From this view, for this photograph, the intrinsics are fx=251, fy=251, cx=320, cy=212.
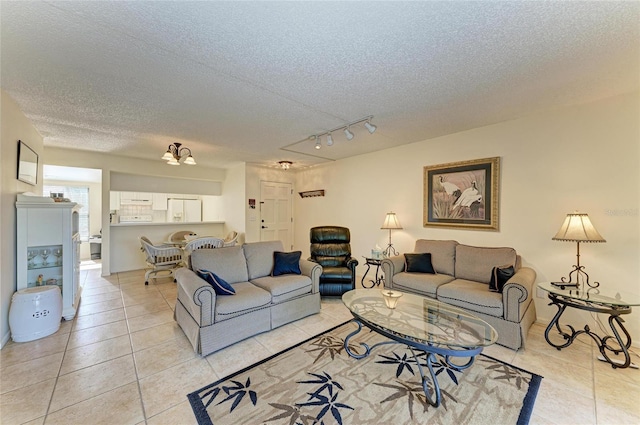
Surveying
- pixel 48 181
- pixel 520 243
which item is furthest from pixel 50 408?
pixel 48 181

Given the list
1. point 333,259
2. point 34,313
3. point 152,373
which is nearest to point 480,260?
Result: point 333,259

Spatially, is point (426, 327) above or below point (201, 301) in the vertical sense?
below

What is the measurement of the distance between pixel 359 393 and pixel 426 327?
74 cm

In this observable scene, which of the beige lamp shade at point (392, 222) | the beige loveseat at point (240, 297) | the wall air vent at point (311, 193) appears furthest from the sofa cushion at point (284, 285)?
the wall air vent at point (311, 193)

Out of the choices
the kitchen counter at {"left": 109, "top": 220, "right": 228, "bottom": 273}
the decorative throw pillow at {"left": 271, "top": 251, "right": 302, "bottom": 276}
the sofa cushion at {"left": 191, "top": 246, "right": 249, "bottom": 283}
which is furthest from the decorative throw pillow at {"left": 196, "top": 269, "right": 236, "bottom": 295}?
the kitchen counter at {"left": 109, "top": 220, "right": 228, "bottom": 273}

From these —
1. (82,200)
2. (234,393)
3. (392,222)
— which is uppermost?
(82,200)

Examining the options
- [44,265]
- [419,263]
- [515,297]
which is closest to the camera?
[515,297]

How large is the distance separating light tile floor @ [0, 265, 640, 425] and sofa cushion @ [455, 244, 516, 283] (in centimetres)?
77

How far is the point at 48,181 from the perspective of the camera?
6.63 meters

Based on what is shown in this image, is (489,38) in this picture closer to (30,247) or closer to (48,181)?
(30,247)

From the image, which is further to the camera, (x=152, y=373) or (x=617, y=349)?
(x=617, y=349)

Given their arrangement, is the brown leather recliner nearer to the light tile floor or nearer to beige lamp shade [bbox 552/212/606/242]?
the light tile floor

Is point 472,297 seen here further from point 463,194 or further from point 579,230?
point 463,194

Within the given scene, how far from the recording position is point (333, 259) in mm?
4215
